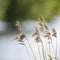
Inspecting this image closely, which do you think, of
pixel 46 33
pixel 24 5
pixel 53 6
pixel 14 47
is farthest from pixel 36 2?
pixel 46 33

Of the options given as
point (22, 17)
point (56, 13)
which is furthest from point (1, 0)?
point (56, 13)

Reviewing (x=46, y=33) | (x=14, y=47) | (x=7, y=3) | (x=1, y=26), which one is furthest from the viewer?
(x=7, y=3)

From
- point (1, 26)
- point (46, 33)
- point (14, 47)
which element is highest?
point (1, 26)

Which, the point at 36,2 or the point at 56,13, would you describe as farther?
the point at 36,2

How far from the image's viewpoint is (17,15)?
34.6 ft

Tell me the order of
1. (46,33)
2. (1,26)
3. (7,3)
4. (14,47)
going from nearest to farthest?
(46,33) < (14,47) < (1,26) < (7,3)

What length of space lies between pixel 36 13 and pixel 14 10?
0.79 m

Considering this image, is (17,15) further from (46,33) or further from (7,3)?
(46,33)

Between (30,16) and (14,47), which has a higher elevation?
(30,16)

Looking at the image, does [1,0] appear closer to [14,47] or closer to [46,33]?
[14,47]

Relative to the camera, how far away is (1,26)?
31.2 ft

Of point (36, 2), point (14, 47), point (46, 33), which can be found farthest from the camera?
point (36, 2)

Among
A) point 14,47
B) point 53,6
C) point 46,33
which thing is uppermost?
point 53,6

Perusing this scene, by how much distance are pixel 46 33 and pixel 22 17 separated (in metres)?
8.84
